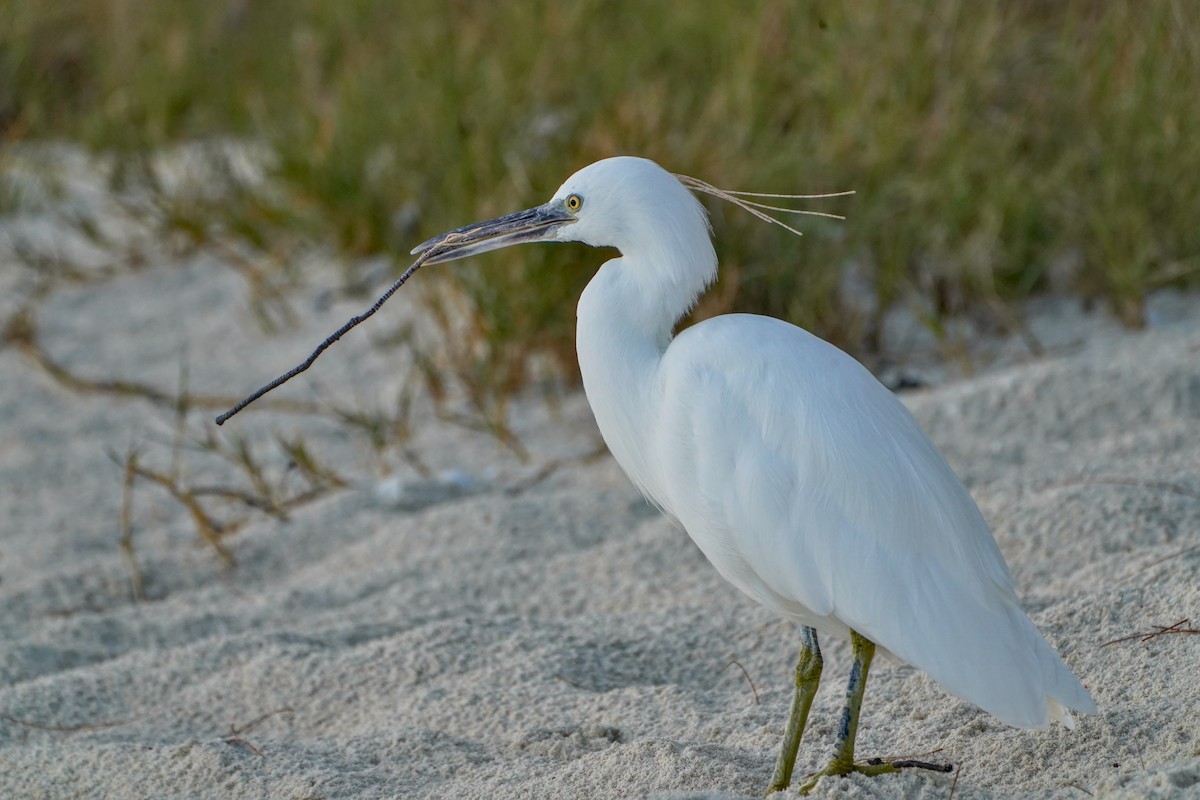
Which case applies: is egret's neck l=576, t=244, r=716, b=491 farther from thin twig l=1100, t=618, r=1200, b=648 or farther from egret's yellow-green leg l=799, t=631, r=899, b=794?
thin twig l=1100, t=618, r=1200, b=648

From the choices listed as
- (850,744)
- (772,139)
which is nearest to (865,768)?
(850,744)

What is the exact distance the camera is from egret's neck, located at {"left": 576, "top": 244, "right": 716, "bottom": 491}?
2.14 metres

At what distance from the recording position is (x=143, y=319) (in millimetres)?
4957

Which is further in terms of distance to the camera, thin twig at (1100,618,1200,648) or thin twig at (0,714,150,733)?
thin twig at (0,714,150,733)

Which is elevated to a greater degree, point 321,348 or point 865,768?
point 321,348

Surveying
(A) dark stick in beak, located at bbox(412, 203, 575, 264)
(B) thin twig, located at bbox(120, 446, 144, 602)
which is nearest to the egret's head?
(A) dark stick in beak, located at bbox(412, 203, 575, 264)

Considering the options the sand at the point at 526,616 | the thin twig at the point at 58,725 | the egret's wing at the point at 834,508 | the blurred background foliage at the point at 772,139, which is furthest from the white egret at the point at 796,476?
the blurred background foliage at the point at 772,139

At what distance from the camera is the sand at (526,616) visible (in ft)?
6.86

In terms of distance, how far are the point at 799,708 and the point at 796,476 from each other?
0.33m

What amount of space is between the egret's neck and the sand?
1.58 ft

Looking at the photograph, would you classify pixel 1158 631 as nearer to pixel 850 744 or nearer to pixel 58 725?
pixel 850 744

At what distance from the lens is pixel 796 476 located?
200cm

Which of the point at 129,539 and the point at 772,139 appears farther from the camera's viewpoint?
the point at 772,139

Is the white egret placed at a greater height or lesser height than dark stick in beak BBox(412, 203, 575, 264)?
lesser
